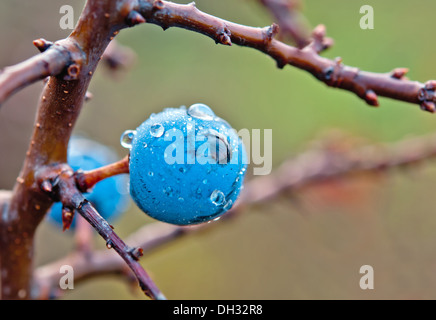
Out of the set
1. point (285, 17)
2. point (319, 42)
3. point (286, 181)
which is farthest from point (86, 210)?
point (286, 181)

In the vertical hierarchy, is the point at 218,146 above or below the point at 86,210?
above

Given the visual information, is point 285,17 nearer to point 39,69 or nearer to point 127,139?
point 127,139

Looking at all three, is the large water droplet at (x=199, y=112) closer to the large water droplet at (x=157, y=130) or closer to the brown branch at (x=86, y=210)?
the large water droplet at (x=157, y=130)

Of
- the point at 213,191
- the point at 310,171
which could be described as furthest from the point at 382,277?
the point at 213,191

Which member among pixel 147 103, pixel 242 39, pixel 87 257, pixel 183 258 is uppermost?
pixel 147 103

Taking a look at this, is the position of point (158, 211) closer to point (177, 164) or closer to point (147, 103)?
point (177, 164)

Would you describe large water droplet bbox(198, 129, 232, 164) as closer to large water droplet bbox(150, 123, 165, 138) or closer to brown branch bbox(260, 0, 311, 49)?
large water droplet bbox(150, 123, 165, 138)

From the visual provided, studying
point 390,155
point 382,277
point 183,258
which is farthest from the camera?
point 183,258
